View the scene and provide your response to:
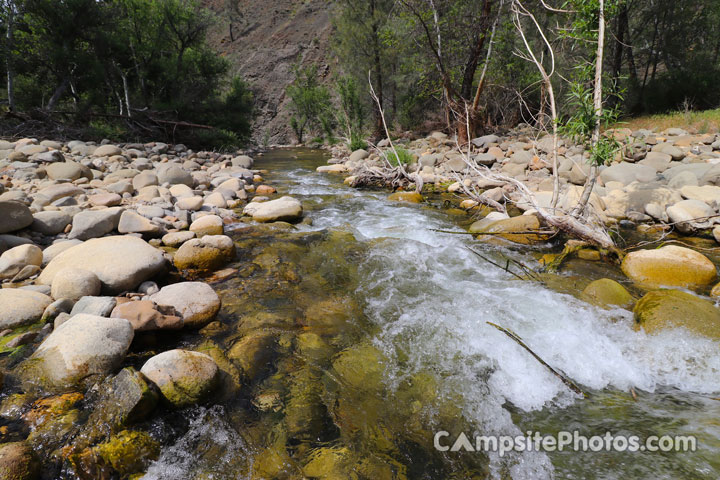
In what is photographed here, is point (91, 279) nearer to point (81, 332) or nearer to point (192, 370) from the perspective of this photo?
point (81, 332)

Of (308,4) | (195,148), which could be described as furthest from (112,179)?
(308,4)

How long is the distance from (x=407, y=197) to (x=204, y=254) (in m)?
4.98

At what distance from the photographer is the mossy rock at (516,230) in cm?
520

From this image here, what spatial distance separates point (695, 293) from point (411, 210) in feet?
14.8

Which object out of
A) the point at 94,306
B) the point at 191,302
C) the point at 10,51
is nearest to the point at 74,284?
the point at 94,306

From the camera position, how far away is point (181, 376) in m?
2.14

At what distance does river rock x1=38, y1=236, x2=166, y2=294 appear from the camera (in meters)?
3.39

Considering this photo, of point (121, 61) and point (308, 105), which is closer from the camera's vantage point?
point (121, 61)

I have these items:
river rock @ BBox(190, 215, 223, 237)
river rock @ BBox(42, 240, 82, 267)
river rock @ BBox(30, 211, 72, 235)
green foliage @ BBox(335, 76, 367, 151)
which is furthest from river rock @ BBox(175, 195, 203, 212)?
green foliage @ BBox(335, 76, 367, 151)

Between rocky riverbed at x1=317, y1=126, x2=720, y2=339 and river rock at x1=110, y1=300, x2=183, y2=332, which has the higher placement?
rocky riverbed at x1=317, y1=126, x2=720, y2=339

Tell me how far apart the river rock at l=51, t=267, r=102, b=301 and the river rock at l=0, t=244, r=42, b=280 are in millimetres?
880

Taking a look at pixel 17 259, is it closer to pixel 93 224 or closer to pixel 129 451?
pixel 93 224

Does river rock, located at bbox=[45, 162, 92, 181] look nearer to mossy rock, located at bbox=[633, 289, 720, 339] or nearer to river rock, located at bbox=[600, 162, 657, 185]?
mossy rock, located at bbox=[633, 289, 720, 339]

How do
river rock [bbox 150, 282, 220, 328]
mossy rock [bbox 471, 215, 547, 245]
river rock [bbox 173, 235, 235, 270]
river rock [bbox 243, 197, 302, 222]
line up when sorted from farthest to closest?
river rock [bbox 243, 197, 302, 222] → mossy rock [bbox 471, 215, 547, 245] → river rock [bbox 173, 235, 235, 270] → river rock [bbox 150, 282, 220, 328]
